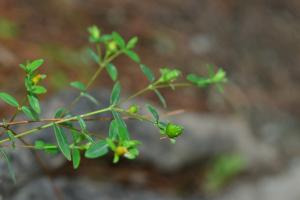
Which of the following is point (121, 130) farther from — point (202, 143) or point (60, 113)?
point (202, 143)

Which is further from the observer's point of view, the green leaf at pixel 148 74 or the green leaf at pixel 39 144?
the green leaf at pixel 148 74

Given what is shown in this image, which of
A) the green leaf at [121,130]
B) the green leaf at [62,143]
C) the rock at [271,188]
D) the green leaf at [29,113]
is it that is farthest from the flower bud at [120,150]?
the rock at [271,188]

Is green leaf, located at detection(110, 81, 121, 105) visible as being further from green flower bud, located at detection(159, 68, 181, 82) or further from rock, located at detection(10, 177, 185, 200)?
rock, located at detection(10, 177, 185, 200)

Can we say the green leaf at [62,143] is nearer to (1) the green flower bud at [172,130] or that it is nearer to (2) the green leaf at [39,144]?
(2) the green leaf at [39,144]

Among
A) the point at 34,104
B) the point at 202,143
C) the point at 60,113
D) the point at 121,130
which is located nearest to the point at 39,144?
the point at 60,113

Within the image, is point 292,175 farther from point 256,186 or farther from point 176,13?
point 176,13

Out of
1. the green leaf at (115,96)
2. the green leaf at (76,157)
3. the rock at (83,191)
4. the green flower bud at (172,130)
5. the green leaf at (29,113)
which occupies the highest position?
the rock at (83,191)

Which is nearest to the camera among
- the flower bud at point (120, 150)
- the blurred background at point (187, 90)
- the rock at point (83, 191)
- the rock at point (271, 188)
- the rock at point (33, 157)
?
the flower bud at point (120, 150)

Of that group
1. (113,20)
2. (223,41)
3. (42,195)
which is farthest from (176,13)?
(42,195)
